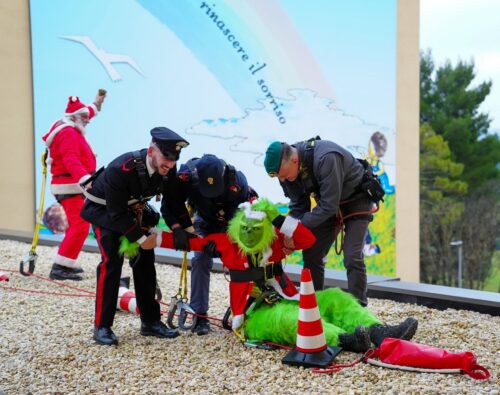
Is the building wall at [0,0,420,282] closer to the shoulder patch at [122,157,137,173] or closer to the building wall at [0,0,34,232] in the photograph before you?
the building wall at [0,0,34,232]

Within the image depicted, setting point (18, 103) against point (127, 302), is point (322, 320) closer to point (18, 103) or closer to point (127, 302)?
point (127, 302)

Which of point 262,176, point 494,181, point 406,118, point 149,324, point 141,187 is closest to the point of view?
point 141,187

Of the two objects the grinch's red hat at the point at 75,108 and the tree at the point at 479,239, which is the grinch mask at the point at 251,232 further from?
the tree at the point at 479,239

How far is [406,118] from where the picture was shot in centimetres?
1530

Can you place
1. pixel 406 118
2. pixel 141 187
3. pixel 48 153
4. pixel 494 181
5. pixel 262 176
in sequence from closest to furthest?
pixel 141 187, pixel 48 153, pixel 262 176, pixel 406 118, pixel 494 181

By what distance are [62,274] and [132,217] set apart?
295cm

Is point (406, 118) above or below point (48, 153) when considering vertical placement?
above

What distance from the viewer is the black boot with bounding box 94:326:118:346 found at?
4.38 m

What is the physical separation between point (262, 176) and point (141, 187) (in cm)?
921

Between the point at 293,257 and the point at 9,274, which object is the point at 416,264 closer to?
the point at 293,257

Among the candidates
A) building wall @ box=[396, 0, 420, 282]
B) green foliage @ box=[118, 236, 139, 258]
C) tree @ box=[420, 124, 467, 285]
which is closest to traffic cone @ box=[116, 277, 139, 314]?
green foliage @ box=[118, 236, 139, 258]

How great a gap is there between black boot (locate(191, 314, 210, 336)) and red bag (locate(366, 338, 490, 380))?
135 centimetres

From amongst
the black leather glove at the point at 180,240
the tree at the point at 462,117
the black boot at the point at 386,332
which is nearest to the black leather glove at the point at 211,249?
the black leather glove at the point at 180,240

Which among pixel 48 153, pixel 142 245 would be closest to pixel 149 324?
pixel 142 245
